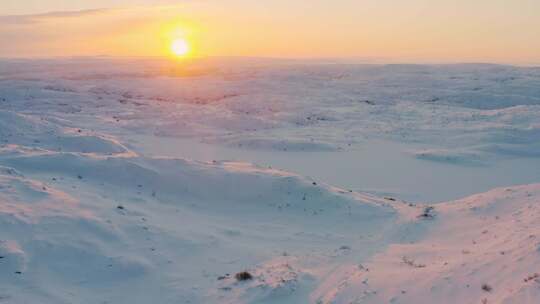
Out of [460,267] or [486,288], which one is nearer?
[486,288]

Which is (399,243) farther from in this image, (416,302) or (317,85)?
(317,85)

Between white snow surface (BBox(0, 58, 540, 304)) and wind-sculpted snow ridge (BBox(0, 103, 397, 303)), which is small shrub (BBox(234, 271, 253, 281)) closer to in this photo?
white snow surface (BBox(0, 58, 540, 304))

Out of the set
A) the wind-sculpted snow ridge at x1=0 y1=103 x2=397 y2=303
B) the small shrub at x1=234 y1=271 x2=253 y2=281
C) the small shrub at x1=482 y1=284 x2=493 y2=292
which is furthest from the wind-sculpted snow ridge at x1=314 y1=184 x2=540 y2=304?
the wind-sculpted snow ridge at x1=0 y1=103 x2=397 y2=303

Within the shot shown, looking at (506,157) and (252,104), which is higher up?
(252,104)

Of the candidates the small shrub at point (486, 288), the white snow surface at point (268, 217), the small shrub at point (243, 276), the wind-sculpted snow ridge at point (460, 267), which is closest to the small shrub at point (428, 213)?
the white snow surface at point (268, 217)

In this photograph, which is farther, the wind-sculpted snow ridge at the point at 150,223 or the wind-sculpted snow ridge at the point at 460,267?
the wind-sculpted snow ridge at the point at 150,223

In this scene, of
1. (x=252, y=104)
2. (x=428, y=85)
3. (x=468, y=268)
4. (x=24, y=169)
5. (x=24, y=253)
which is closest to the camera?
(x=468, y=268)

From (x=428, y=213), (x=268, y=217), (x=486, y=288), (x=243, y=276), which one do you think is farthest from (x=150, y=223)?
(x=486, y=288)

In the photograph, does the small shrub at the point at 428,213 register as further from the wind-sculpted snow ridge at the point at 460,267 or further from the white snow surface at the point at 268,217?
the wind-sculpted snow ridge at the point at 460,267

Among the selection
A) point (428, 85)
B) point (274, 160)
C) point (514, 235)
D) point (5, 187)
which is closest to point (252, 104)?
point (274, 160)

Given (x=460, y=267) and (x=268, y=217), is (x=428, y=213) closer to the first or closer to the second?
(x=268, y=217)

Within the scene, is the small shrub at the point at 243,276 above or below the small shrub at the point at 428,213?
above
